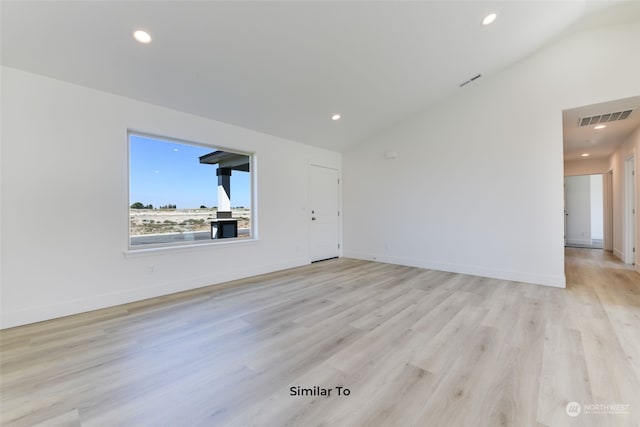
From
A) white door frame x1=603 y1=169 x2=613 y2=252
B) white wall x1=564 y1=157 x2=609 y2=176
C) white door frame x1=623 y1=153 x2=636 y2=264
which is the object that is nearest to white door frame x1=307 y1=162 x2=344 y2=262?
white door frame x1=623 y1=153 x2=636 y2=264

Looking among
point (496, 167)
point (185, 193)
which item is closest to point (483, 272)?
point (496, 167)

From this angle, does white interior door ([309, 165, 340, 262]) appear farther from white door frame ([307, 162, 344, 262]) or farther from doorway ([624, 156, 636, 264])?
doorway ([624, 156, 636, 264])

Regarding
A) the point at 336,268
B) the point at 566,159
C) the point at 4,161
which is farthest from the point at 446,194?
the point at 4,161

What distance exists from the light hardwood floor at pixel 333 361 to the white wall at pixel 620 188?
117 inches

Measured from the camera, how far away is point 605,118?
162 inches

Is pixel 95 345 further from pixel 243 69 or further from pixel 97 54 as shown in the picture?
pixel 243 69

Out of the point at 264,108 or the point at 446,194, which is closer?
the point at 264,108

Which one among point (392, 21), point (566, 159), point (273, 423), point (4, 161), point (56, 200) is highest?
point (392, 21)

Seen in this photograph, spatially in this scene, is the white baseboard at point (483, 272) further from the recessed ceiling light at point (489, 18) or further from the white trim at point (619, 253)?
the recessed ceiling light at point (489, 18)

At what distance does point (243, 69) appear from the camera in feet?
10.5

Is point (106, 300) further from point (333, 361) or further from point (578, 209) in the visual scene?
point (578, 209)

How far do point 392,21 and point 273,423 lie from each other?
3695mm

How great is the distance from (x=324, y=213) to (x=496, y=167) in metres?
3.40

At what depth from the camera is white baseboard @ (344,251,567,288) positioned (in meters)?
3.93
